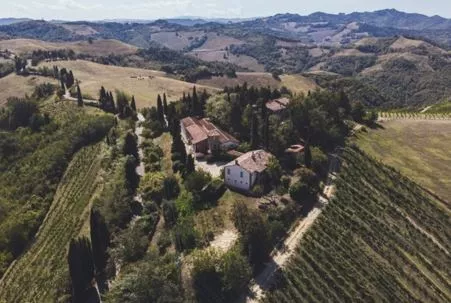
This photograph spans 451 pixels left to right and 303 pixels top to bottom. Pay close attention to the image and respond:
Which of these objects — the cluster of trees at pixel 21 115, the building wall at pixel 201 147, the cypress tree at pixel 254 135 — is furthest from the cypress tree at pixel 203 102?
the cluster of trees at pixel 21 115

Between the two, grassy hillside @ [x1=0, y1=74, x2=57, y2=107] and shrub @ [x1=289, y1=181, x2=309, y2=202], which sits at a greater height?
shrub @ [x1=289, y1=181, x2=309, y2=202]

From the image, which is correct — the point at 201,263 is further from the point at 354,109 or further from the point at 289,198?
the point at 354,109

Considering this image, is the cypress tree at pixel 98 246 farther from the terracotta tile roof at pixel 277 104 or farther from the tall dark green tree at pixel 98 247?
the terracotta tile roof at pixel 277 104

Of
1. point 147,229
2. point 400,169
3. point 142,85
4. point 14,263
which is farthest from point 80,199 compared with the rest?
point 142,85

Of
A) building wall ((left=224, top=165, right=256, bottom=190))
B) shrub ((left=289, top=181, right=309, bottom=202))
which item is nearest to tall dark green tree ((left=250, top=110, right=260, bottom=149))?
building wall ((left=224, top=165, right=256, bottom=190))

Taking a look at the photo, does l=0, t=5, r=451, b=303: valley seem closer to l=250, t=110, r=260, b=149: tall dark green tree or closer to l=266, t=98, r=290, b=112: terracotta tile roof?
l=250, t=110, r=260, b=149: tall dark green tree
